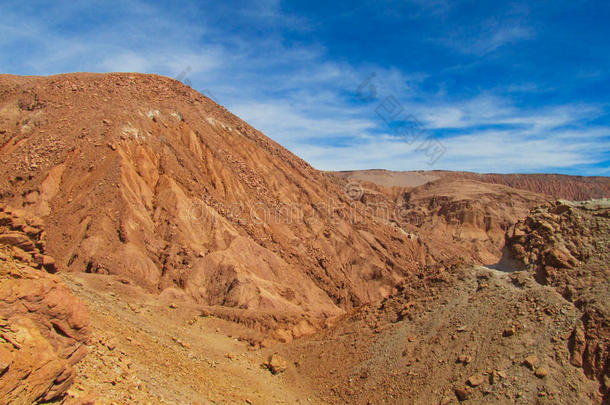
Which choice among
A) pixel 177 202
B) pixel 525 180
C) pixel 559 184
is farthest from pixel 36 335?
pixel 525 180

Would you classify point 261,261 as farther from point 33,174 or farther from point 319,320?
point 33,174

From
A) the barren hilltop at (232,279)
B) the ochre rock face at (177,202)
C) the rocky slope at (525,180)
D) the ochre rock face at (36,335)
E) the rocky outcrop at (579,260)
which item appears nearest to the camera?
the ochre rock face at (36,335)

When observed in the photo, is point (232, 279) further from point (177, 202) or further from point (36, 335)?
point (36, 335)

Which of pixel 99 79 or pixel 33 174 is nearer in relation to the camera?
pixel 33 174

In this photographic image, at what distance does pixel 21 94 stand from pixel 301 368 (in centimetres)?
2892

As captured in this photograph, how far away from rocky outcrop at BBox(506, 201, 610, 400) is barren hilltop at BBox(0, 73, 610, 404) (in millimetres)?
47

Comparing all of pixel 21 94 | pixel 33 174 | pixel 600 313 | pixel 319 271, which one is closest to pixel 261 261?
pixel 319 271

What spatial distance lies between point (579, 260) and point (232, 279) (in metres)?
16.1

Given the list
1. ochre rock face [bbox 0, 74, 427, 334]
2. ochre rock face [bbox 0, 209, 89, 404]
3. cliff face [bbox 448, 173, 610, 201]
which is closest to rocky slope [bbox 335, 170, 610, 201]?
cliff face [bbox 448, 173, 610, 201]

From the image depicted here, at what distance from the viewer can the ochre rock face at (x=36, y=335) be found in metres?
5.20

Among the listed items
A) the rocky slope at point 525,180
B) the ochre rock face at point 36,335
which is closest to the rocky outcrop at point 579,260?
the ochre rock face at point 36,335

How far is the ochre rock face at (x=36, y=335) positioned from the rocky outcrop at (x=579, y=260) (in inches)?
440

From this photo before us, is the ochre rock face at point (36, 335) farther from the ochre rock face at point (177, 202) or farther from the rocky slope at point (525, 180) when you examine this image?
the rocky slope at point (525, 180)

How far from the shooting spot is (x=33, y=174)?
23031 mm
